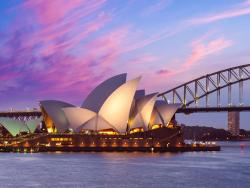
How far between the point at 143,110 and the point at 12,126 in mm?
34289

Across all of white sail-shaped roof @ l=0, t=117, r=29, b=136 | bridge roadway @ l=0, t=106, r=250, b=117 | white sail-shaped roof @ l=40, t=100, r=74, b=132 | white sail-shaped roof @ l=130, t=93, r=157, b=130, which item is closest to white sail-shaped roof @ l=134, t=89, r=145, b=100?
white sail-shaped roof @ l=130, t=93, r=157, b=130

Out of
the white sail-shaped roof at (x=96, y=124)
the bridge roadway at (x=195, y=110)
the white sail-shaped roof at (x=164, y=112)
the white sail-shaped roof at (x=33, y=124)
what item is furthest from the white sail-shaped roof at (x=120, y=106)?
the white sail-shaped roof at (x=33, y=124)

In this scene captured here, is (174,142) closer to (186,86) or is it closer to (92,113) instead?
(92,113)

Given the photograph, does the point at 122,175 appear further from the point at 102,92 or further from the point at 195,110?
the point at 195,110

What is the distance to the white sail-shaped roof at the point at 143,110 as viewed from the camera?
101 meters

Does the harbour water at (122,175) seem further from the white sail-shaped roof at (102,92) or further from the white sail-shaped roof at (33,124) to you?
the white sail-shaped roof at (33,124)

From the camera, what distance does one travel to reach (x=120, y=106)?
97.6m

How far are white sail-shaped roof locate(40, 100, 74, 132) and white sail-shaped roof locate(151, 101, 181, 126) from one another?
14843mm

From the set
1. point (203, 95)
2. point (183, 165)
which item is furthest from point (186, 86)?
point (183, 165)

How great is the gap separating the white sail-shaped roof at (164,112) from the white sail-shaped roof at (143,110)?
196 inches

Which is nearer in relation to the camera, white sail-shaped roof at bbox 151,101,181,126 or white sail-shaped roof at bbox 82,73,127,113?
white sail-shaped roof at bbox 82,73,127,113

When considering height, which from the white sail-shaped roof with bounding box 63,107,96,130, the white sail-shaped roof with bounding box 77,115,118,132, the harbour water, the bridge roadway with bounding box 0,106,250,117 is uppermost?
the bridge roadway with bounding box 0,106,250,117

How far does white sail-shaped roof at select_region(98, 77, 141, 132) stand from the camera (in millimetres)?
95000

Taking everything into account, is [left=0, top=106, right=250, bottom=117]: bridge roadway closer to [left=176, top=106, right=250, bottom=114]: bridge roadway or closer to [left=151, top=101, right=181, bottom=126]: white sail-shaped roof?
[left=176, top=106, right=250, bottom=114]: bridge roadway
